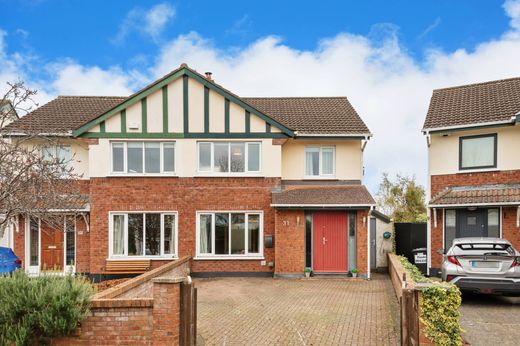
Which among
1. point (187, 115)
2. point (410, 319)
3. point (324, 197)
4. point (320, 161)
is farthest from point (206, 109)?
point (410, 319)

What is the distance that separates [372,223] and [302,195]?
4331 mm

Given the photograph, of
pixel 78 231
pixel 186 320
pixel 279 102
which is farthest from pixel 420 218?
pixel 186 320

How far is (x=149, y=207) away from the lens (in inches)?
617

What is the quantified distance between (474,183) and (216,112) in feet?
33.6

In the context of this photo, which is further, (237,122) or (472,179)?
(237,122)

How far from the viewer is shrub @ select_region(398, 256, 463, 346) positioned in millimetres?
→ 6520

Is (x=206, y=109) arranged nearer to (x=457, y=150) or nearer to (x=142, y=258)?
(x=142, y=258)

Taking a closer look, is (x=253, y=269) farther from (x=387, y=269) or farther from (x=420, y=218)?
(x=420, y=218)

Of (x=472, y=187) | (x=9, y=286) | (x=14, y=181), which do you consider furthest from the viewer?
(x=472, y=187)

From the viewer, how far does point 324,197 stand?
1534 cm

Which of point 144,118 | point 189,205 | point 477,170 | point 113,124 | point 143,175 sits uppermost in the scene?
point 144,118

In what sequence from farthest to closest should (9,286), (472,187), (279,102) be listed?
(279,102) < (472,187) < (9,286)

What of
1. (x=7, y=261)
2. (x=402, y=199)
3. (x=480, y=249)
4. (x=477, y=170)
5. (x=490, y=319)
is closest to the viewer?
(x=490, y=319)

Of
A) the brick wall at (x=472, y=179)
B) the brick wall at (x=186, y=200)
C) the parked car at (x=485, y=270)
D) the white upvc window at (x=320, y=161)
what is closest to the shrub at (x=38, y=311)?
the parked car at (x=485, y=270)
